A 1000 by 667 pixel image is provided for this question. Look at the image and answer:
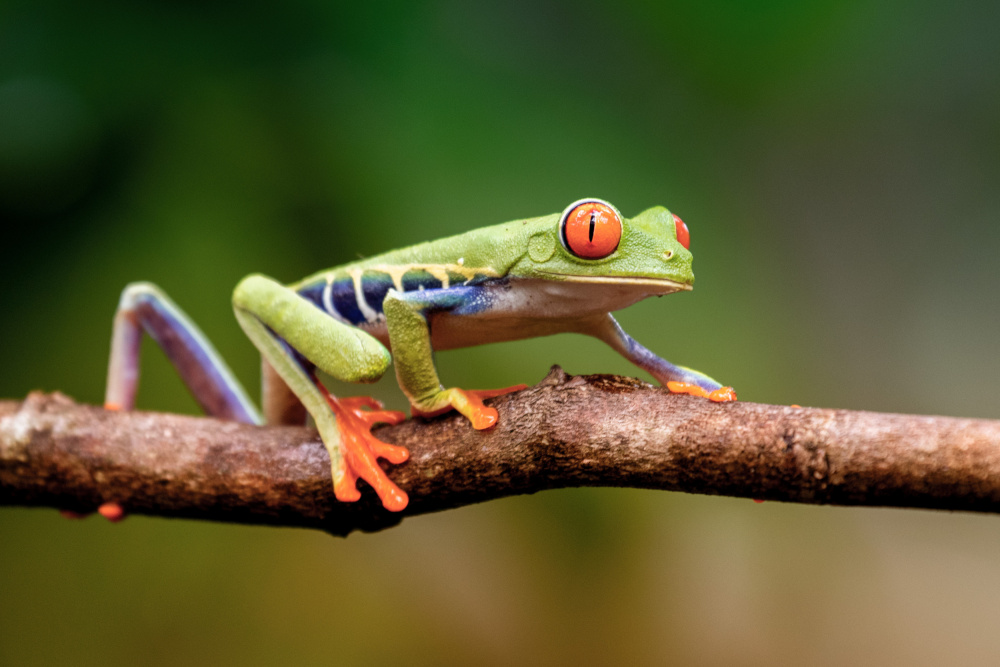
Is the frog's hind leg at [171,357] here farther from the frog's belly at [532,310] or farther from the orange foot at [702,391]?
the orange foot at [702,391]

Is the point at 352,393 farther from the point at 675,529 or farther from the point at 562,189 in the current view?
the point at 675,529

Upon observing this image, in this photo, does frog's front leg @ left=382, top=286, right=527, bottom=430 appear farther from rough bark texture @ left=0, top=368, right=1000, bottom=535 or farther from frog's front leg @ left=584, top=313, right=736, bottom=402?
frog's front leg @ left=584, top=313, right=736, bottom=402

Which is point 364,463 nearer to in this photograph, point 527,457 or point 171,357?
point 527,457

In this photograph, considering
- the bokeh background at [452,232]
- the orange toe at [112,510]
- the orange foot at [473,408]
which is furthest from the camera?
the bokeh background at [452,232]

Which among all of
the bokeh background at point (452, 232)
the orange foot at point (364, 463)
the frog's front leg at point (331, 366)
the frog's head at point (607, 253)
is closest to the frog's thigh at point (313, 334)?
the frog's front leg at point (331, 366)

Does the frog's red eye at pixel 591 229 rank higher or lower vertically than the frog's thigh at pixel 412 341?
higher

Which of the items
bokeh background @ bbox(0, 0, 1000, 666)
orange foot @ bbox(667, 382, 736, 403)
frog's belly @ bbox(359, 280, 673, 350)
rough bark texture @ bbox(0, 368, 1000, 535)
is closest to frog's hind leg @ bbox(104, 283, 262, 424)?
rough bark texture @ bbox(0, 368, 1000, 535)
